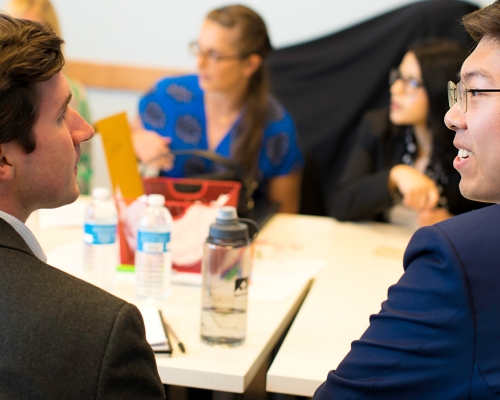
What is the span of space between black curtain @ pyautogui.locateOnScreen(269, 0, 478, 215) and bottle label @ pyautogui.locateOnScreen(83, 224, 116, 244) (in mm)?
1873

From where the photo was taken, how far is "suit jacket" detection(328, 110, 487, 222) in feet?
7.21

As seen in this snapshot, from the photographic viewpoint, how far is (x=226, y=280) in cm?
127

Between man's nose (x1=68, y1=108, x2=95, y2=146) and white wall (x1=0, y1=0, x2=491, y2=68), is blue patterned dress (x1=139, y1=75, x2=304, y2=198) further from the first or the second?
man's nose (x1=68, y1=108, x2=95, y2=146)

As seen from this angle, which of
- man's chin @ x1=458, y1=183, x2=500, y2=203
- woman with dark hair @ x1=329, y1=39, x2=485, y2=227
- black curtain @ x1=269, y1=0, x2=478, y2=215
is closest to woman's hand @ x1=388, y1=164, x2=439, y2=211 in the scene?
woman with dark hair @ x1=329, y1=39, x2=485, y2=227

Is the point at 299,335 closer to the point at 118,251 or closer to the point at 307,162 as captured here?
the point at 118,251

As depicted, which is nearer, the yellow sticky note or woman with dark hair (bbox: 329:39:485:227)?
the yellow sticky note

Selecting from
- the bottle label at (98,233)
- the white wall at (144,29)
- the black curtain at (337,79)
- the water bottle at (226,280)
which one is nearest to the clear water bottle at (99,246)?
the bottle label at (98,233)

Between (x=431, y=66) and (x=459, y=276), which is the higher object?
(x=431, y=66)

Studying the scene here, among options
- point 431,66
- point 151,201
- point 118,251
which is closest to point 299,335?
point 151,201

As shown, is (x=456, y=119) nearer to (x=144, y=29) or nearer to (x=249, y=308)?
(x=249, y=308)

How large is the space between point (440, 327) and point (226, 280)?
1.66 feet

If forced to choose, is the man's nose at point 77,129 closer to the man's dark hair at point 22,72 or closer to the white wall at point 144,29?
the man's dark hair at point 22,72

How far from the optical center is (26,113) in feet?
2.66

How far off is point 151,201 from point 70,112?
0.56m
